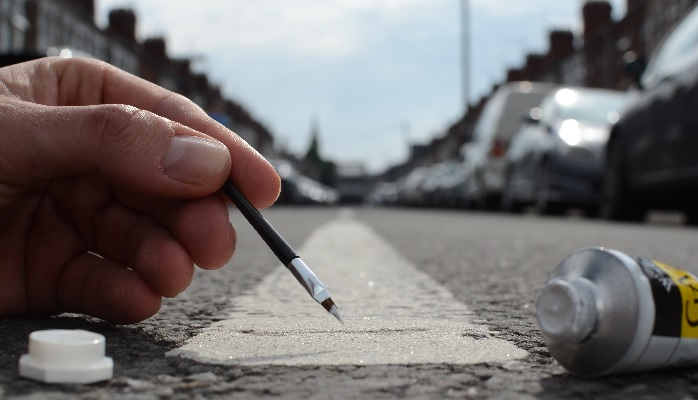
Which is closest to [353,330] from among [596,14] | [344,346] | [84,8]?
[344,346]

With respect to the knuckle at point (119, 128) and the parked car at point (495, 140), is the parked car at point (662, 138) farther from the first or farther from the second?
the parked car at point (495, 140)

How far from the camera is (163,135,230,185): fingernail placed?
5.49 feet

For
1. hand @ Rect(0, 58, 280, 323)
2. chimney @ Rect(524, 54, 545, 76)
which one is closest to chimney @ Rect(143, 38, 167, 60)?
chimney @ Rect(524, 54, 545, 76)

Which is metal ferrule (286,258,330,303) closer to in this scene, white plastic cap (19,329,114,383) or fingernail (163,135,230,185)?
fingernail (163,135,230,185)

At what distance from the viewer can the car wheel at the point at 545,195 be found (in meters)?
10.8

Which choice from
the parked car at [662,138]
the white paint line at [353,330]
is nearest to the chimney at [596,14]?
the parked car at [662,138]

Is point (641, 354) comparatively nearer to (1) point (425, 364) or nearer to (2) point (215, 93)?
(1) point (425, 364)

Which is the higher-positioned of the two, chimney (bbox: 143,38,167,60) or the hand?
chimney (bbox: 143,38,167,60)

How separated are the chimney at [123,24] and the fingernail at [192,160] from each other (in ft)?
130

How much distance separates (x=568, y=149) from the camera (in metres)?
10.2

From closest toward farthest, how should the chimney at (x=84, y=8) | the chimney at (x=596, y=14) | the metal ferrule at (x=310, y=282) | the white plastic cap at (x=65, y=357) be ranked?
the white plastic cap at (x=65, y=357), the metal ferrule at (x=310, y=282), the chimney at (x=84, y=8), the chimney at (x=596, y=14)

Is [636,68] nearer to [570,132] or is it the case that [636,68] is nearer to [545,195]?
[570,132]

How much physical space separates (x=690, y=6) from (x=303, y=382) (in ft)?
88.8

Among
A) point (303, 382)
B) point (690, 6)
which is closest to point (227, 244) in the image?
point (303, 382)
